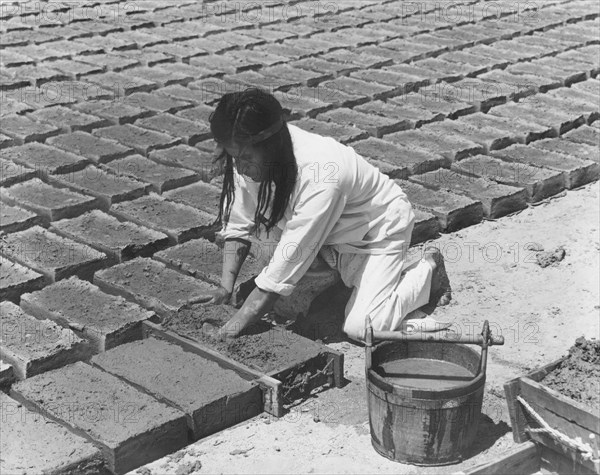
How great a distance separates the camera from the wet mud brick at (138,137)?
621 cm

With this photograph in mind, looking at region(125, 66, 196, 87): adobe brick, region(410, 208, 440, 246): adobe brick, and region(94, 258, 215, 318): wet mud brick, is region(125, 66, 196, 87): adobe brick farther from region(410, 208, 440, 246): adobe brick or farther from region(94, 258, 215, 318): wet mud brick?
region(94, 258, 215, 318): wet mud brick

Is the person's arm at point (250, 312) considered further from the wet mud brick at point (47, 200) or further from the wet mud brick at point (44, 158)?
the wet mud brick at point (44, 158)

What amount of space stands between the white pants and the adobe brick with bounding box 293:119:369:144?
6.77 feet

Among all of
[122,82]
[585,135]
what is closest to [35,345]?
[122,82]

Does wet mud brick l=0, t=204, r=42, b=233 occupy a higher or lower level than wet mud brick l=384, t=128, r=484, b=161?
lower

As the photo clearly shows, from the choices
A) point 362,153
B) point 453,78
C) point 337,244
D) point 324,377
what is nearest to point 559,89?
point 453,78

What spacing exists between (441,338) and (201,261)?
67.7 inches

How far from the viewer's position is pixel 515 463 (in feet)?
10.7

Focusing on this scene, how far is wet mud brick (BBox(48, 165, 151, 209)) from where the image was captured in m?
5.48

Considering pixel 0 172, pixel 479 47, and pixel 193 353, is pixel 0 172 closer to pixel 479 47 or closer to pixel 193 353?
pixel 193 353

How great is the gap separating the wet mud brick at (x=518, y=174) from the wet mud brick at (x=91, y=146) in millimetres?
2213

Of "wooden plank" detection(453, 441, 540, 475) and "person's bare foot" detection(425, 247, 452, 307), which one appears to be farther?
"person's bare foot" detection(425, 247, 452, 307)

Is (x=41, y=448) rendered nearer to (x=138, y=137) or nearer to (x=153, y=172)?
(x=153, y=172)

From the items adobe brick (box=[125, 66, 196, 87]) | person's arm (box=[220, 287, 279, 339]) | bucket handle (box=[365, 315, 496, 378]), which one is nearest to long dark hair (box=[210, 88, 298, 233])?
person's arm (box=[220, 287, 279, 339])
